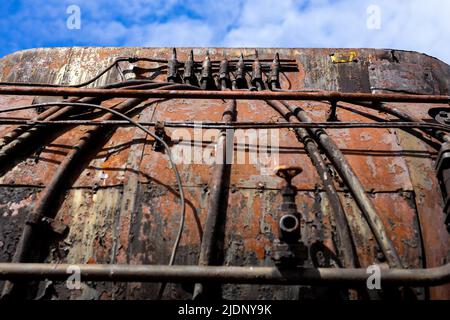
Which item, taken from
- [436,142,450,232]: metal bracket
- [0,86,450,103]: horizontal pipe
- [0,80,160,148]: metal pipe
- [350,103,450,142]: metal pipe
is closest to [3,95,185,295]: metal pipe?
[0,86,450,103]: horizontal pipe

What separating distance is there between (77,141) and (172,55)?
1.83 metres

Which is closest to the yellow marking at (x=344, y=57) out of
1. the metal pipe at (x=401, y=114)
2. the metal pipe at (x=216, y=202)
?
the metal pipe at (x=401, y=114)

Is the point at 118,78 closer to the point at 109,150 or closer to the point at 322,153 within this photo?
the point at 109,150

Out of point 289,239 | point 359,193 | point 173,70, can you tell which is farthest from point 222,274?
point 173,70

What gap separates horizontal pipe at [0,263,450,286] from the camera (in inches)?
89.7

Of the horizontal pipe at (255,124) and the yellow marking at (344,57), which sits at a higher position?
the yellow marking at (344,57)

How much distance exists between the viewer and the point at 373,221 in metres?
2.73

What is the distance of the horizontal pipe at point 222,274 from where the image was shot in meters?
2.28

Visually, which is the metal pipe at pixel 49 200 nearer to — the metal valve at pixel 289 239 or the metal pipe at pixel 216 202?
Result: the metal pipe at pixel 216 202

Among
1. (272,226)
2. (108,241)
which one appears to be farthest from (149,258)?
(272,226)

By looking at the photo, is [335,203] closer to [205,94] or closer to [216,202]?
[216,202]

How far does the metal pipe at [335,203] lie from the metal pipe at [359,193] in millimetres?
82

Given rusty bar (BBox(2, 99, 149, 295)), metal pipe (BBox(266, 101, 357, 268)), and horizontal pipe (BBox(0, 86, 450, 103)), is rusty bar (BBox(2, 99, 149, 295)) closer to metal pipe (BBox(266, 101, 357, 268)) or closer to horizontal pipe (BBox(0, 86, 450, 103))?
horizontal pipe (BBox(0, 86, 450, 103))

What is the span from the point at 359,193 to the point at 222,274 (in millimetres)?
1177
